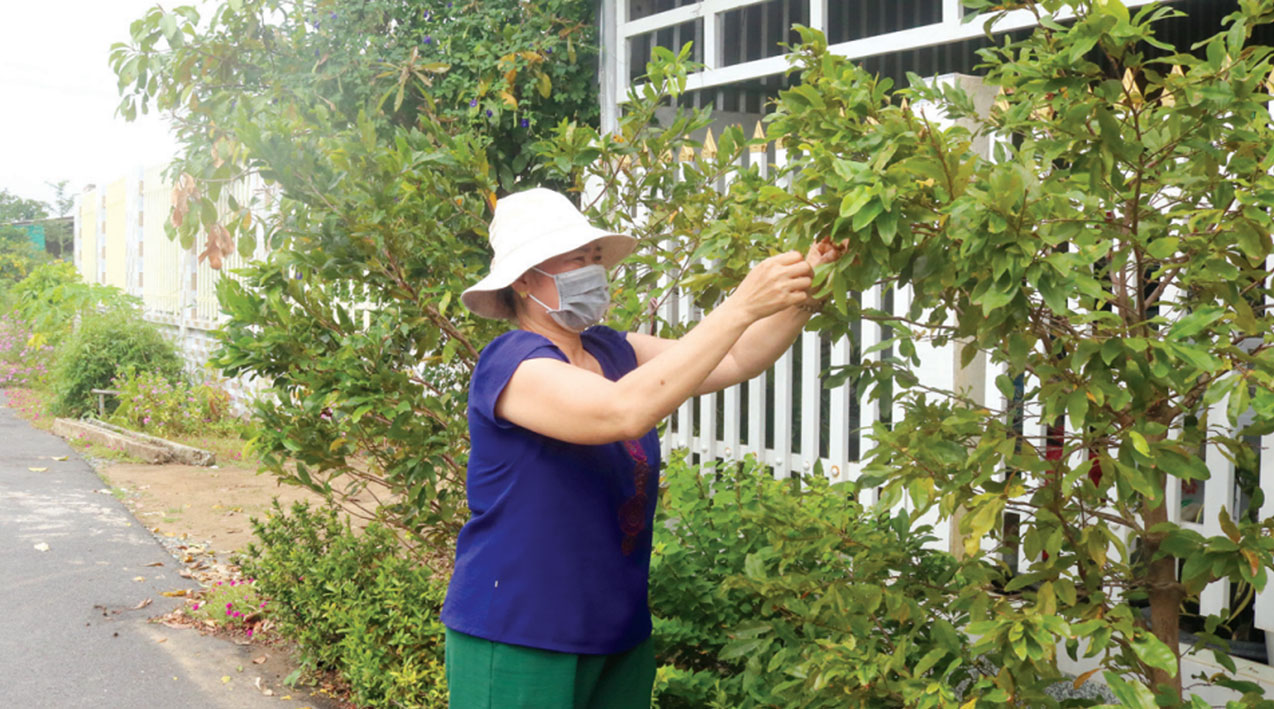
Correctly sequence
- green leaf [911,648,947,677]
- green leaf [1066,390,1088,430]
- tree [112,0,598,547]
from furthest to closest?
1. tree [112,0,598,547]
2. green leaf [911,648,947,677]
3. green leaf [1066,390,1088,430]

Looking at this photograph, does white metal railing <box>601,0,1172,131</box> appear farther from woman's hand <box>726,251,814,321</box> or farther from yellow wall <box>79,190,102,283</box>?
yellow wall <box>79,190,102,283</box>

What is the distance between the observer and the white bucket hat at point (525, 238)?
2557 millimetres

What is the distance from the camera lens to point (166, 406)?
12375 mm

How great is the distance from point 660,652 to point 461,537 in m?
1.32

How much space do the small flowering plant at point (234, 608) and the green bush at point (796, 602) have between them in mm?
2743

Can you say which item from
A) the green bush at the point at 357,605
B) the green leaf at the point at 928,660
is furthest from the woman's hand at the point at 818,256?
the green bush at the point at 357,605

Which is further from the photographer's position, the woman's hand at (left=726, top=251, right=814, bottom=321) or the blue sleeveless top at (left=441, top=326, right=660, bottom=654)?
the blue sleeveless top at (left=441, top=326, right=660, bottom=654)

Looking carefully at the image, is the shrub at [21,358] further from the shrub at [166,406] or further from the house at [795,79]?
the house at [795,79]

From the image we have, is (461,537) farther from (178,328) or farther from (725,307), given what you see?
(178,328)

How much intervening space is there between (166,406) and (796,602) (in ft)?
36.2

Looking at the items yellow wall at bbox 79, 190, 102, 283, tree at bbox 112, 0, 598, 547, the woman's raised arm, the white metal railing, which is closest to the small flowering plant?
tree at bbox 112, 0, 598, 547

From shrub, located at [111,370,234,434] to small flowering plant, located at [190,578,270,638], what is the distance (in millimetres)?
6066

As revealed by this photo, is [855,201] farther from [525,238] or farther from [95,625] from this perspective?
[95,625]

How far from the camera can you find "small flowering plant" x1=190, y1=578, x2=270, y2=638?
232 inches
